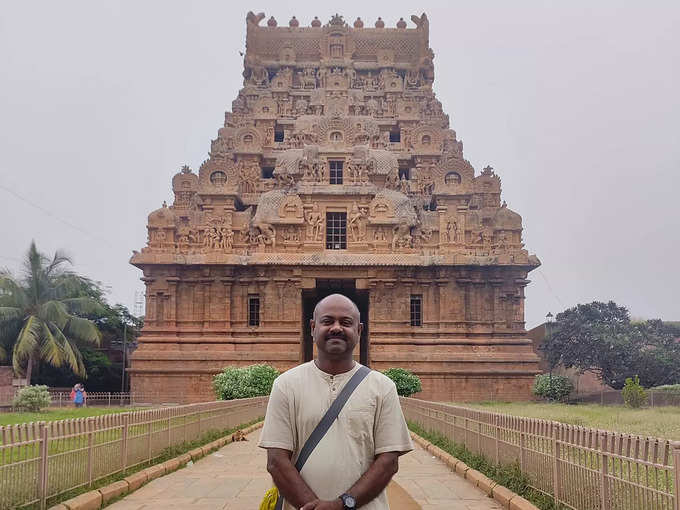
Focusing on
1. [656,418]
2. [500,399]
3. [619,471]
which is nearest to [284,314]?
[500,399]

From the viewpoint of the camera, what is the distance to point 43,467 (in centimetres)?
791

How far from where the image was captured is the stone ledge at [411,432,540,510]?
8844 mm

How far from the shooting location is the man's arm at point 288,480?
391 centimetres

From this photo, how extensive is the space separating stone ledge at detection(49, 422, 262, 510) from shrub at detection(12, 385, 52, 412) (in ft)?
46.5

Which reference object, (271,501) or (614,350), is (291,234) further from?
(271,501)

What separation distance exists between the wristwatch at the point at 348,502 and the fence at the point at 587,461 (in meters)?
2.70

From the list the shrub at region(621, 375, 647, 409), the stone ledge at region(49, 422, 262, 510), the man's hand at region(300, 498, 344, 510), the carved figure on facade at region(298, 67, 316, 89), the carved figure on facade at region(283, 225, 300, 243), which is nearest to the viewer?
the man's hand at region(300, 498, 344, 510)

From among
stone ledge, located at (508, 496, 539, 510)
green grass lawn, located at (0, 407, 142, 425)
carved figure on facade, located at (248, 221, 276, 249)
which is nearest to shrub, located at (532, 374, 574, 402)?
carved figure on facade, located at (248, 221, 276, 249)

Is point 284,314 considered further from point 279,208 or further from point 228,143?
point 228,143

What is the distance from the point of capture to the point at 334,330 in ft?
13.5

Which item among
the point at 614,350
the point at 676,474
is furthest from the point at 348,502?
the point at 614,350

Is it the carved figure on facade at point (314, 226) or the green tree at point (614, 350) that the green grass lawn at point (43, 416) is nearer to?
the carved figure on facade at point (314, 226)

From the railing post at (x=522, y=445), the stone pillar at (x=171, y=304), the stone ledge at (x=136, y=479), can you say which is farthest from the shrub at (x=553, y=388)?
the stone ledge at (x=136, y=479)

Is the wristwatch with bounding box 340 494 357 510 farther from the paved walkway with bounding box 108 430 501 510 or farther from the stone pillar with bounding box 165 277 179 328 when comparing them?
the stone pillar with bounding box 165 277 179 328
